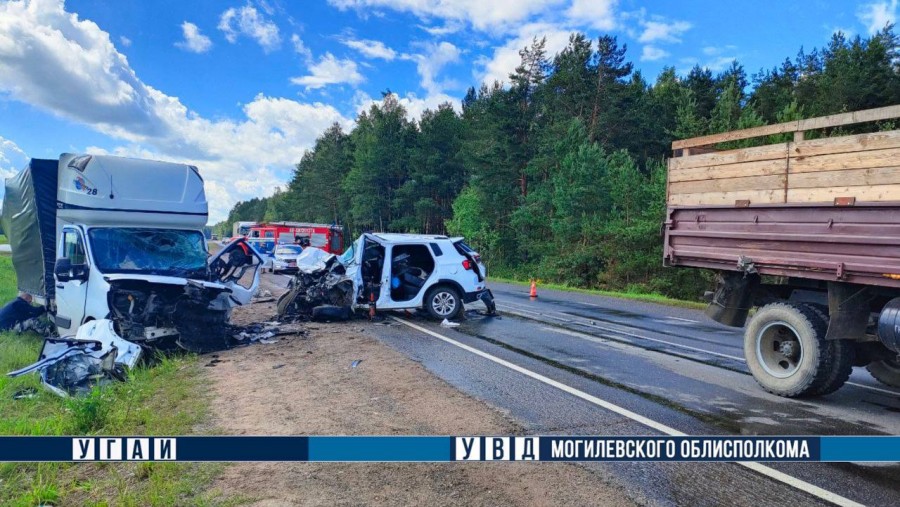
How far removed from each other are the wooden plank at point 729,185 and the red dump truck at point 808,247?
0.01 metres

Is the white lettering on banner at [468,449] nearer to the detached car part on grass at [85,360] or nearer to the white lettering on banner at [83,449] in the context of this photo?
the white lettering on banner at [83,449]

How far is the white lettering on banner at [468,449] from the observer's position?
8.55 feet

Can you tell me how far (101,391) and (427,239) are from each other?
7069mm

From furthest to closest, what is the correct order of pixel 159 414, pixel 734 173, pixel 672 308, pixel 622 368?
1. pixel 672 308
2. pixel 622 368
3. pixel 734 173
4. pixel 159 414

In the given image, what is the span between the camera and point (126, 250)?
8.03 meters

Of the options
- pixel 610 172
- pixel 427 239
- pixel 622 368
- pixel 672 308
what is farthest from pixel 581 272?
pixel 622 368

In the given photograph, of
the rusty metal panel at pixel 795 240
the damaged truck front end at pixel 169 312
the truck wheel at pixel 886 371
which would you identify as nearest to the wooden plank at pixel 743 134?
the rusty metal panel at pixel 795 240

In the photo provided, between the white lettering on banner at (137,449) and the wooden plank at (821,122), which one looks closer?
the white lettering on banner at (137,449)

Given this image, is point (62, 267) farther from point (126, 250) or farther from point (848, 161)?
point (848, 161)

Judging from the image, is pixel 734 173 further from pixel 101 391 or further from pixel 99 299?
pixel 99 299

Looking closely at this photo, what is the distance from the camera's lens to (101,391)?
5.82 metres

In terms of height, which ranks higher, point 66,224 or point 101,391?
point 66,224

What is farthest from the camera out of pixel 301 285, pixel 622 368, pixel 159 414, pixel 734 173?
pixel 301 285

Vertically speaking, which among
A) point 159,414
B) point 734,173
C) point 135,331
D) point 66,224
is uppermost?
point 734,173
